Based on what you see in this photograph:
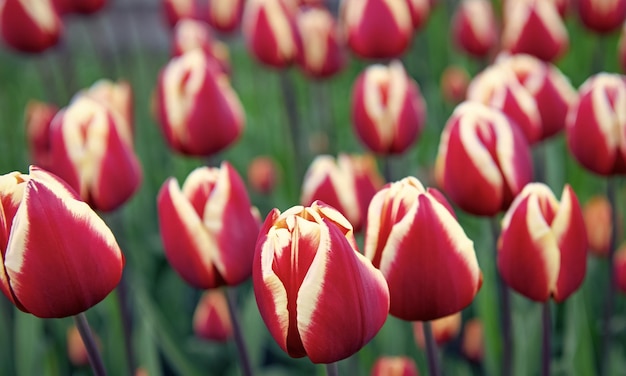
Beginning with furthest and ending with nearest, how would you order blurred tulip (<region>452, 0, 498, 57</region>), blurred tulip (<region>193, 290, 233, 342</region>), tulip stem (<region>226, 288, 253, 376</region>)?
blurred tulip (<region>452, 0, 498, 57</region>) < blurred tulip (<region>193, 290, 233, 342</region>) < tulip stem (<region>226, 288, 253, 376</region>)

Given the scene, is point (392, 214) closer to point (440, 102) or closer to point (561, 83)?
point (561, 83)

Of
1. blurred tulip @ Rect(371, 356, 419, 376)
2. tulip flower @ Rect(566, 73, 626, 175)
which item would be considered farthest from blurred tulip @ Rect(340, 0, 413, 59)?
blurred tulip @ Rect(371, 356, 419, 376)

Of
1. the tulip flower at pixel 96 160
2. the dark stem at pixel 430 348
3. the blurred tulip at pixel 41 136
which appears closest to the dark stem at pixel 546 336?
the dark stem at pixel 430 348

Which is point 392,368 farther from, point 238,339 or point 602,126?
point 602,126

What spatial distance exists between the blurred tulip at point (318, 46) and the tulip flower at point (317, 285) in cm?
115

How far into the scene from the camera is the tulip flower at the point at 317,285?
0.59 meters

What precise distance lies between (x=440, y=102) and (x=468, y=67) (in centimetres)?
24

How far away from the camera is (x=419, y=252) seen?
677 mm

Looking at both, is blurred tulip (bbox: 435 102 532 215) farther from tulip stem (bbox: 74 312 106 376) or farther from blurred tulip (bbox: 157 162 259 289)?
tulip stem (bbox: 74 312 106 376)

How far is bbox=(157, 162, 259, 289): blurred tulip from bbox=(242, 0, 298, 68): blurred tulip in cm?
84

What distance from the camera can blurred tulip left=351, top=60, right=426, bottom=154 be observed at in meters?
1.23

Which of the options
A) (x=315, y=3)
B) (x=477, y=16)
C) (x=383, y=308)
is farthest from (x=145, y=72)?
(x=383, y=308)

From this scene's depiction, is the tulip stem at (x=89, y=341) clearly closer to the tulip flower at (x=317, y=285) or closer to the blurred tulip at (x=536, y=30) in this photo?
the tulip flower at (x=317, y=285)

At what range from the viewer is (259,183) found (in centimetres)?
200
